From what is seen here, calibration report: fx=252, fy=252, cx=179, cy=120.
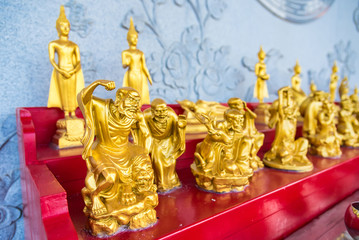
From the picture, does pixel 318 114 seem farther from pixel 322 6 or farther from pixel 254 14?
pixel 322 6

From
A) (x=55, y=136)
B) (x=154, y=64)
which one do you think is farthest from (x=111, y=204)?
(x=154, y=64)

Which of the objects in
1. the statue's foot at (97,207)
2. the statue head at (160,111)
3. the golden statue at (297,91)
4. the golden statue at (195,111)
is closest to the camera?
the statue's foot at (97,207)

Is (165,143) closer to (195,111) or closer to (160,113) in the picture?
(160,113)

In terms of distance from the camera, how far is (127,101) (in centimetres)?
65

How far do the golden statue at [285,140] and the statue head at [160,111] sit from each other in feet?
1.96

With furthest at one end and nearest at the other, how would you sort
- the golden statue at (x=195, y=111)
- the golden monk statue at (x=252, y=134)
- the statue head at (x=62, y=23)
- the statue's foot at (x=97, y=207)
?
the golden statue at (x=195, y=111), the golden monk statue at (x=252, y=134), the statue head at (x=62, y=23), the statue's foot at (x=97, y=207)

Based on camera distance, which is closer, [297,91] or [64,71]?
[64,71]

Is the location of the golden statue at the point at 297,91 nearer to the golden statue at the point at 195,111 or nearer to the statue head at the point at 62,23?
the golden statue at the point at 195,111

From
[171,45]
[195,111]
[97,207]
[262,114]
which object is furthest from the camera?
[262,114]

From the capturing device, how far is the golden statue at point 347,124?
5.24ft

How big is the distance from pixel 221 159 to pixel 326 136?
795 millimetres

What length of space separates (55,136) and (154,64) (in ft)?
2.40

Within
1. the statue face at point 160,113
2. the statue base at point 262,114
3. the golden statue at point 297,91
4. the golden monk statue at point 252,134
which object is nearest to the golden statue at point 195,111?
the golden monk statue at point 252,134

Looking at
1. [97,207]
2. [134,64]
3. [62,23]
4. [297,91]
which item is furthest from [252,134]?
[297,91]
